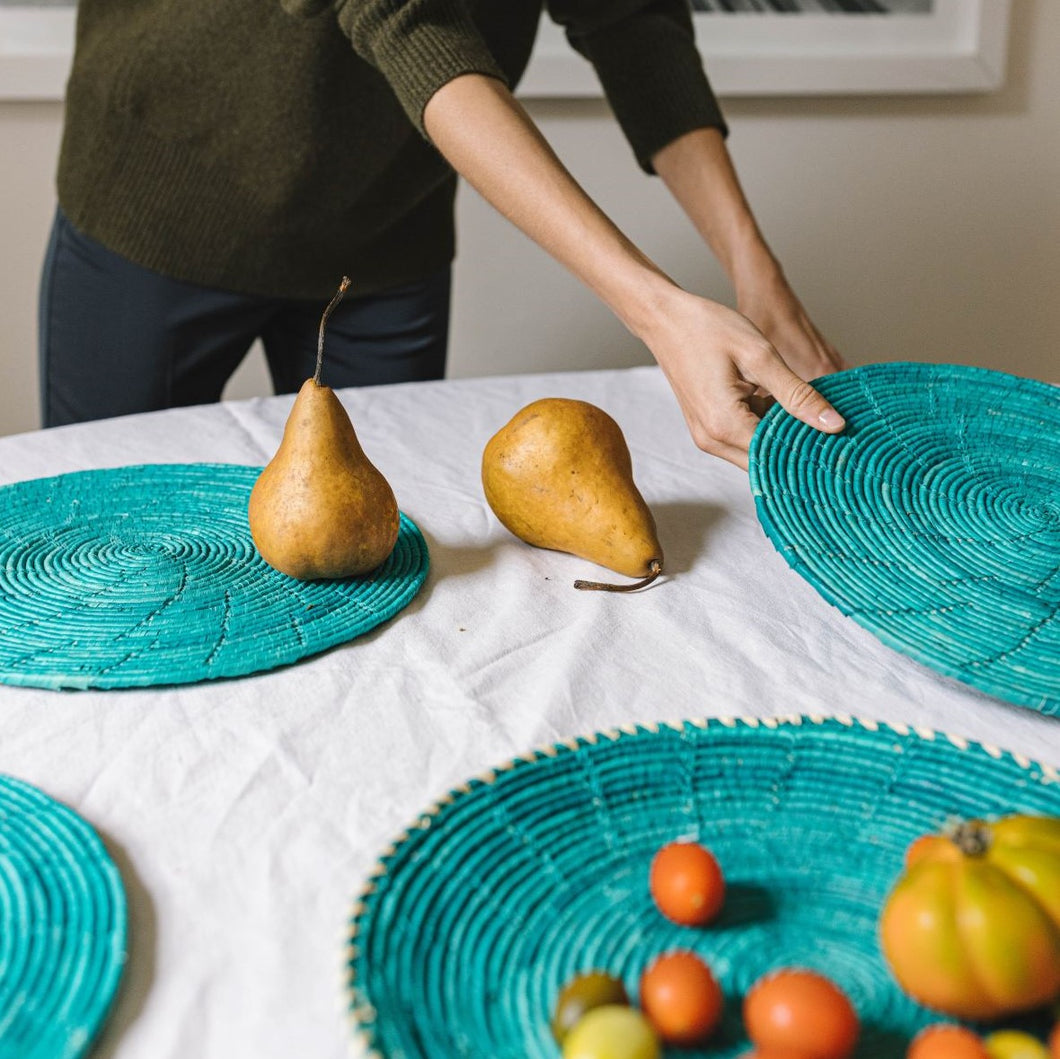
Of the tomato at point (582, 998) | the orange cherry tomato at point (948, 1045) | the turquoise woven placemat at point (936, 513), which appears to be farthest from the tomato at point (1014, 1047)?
the turquoise woven placemat at point (936, 513)

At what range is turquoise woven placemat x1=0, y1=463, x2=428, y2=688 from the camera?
0.59 metres

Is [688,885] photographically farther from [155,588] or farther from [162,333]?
[162,333]

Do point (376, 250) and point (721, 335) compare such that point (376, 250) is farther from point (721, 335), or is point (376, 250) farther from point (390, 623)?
point (390, 623)

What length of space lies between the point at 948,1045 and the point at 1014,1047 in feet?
0.07

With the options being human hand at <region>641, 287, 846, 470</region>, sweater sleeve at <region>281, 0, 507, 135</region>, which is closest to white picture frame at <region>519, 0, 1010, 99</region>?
sweater sleeve at <region>281, 0, 507, 135</region>

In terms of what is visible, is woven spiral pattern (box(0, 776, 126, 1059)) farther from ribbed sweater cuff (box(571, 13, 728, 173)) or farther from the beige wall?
the beige wall

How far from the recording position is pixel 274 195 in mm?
1108

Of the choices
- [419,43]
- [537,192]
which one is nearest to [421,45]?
[419,43]

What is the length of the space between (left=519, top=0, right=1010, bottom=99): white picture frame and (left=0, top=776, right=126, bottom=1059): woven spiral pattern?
1.59 m

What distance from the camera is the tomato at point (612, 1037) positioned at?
0.33 meters

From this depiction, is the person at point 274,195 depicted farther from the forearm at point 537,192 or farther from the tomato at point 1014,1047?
the tomato at point 1014,1047

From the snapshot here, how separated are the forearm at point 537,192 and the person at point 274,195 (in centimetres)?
22

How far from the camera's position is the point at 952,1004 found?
1.15 ft

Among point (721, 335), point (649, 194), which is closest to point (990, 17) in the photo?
point (649, 194)
